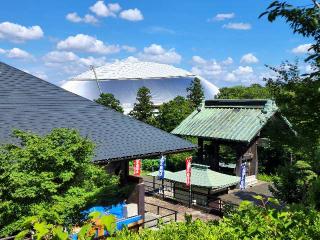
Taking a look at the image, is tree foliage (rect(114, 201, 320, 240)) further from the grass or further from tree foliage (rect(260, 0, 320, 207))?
the grass

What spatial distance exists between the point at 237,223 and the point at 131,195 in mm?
11935

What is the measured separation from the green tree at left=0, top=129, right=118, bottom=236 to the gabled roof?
18.6 meters

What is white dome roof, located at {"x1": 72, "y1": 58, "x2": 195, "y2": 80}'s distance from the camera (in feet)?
424

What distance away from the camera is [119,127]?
15.6 meters

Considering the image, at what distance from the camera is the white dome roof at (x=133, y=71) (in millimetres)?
129387

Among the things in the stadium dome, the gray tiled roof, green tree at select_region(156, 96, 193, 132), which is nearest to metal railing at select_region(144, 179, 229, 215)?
the gray tiled roof

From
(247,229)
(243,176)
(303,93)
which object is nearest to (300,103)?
(303,93)

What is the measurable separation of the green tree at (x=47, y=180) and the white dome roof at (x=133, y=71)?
11530 centimetres

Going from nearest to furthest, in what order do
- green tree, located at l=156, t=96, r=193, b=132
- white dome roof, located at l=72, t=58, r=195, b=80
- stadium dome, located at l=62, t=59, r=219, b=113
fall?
green tree, located at l=156, t=96, r=193, b=132 < stadium dome, located at l=62, t=59, r=219, b=113 < white dome roof, located at l=72, t=58, r=195, b=80

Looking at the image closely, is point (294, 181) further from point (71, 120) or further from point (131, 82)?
point (131, 82)

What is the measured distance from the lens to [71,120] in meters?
14.4

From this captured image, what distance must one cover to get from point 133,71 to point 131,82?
61.8 ft

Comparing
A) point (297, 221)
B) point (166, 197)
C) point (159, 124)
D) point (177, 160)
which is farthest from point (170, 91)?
point (297, 221)

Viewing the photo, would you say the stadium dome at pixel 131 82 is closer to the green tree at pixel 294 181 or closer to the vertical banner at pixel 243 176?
the vertical banner at pixel 243 176
